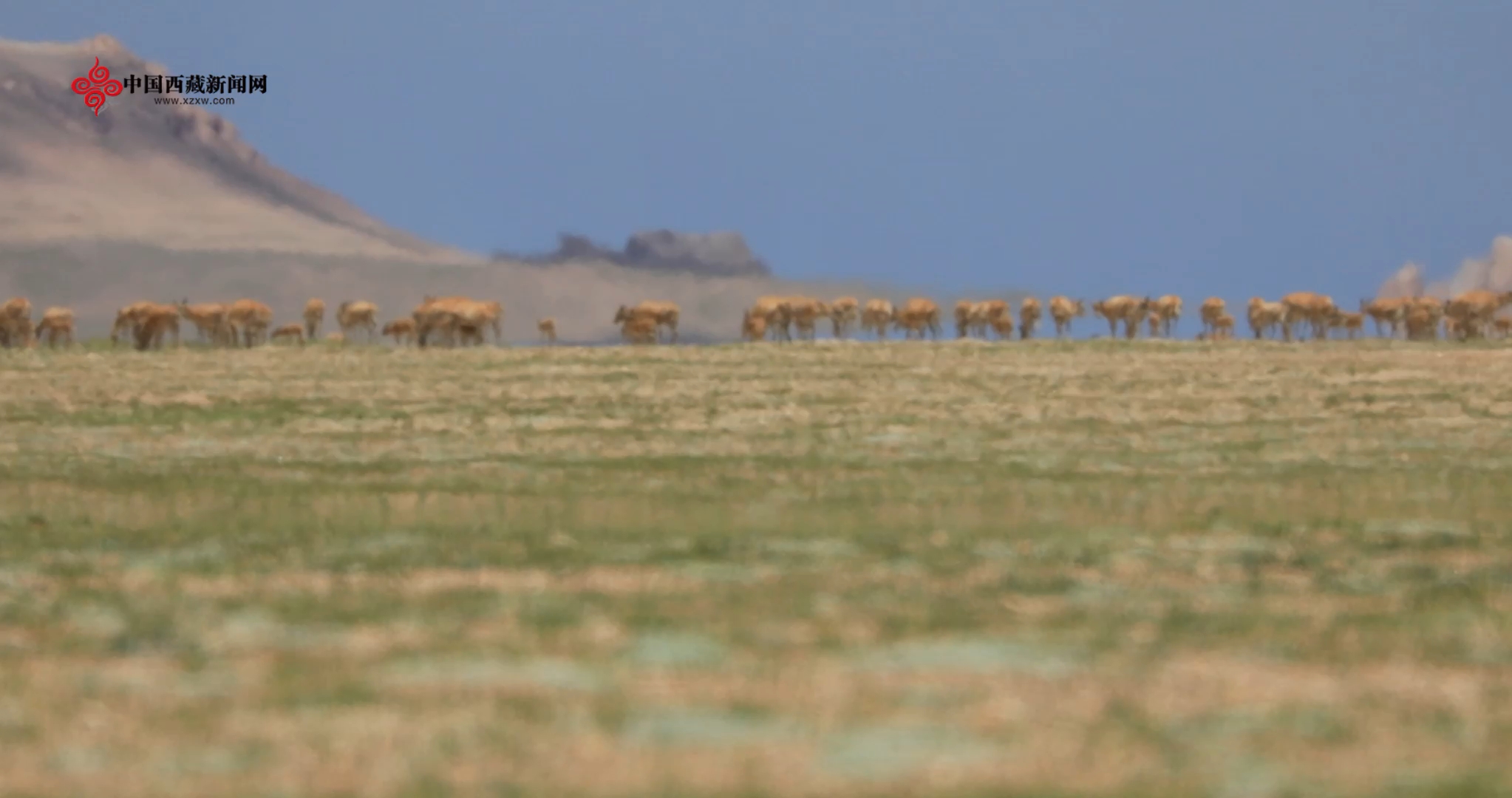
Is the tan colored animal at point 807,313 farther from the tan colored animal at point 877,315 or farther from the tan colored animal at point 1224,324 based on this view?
the tan colored animal at point 1224,324

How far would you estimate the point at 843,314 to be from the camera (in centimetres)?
8462

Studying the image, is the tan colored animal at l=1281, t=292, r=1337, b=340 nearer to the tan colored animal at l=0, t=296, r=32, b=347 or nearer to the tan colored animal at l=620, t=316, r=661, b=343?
the tan colored animal at l=620, t=316, r=661, b=343

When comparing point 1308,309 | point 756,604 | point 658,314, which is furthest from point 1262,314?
point 756,604

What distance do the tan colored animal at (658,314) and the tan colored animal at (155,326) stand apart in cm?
1867

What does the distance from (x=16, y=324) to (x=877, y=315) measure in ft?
117

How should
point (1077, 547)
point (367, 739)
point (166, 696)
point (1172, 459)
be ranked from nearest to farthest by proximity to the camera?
point (367, 739) < point (166, 696) < point (1077, 547) < point (1172, 459)

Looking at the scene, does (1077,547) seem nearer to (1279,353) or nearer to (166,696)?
(166,696)

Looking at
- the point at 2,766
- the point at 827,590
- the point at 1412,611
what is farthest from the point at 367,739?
the point at 1412,611

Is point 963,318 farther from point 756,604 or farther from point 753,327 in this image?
point 756,604

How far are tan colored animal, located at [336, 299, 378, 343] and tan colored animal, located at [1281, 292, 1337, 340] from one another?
121ft

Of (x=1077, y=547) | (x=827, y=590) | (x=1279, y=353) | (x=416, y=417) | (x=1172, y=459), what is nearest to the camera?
(x=827, y=590)

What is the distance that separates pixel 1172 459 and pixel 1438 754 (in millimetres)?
19679

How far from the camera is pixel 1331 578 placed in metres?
17.2

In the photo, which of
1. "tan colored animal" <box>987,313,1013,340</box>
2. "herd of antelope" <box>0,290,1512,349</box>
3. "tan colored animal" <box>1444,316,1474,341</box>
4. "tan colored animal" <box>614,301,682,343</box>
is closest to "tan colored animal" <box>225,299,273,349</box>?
"herd of antelope" <box>0,290,1512,349</box>
